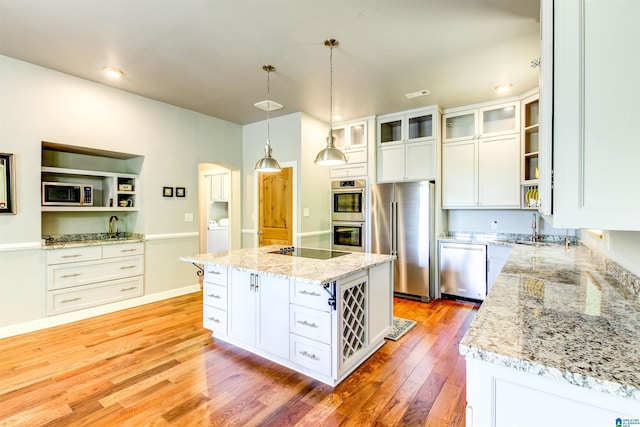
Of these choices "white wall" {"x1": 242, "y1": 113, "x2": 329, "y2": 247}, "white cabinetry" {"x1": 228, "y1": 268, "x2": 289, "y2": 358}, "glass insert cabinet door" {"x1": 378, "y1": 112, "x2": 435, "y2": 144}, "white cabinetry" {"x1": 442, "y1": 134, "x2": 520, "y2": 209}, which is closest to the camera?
"white cabinetry" {"x1": 228, "y1": 268, "x2": 289, "y2": 358}

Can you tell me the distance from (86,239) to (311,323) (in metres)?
3.40

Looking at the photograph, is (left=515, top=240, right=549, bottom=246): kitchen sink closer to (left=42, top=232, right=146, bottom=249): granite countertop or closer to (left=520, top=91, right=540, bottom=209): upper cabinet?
(left=520, top=91, right=540, bottom=209): upper cabinet

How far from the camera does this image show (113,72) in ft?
10.9

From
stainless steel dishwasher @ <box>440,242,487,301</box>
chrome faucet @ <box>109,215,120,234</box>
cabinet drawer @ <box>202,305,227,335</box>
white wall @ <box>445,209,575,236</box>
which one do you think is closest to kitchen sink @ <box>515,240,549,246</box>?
white wall @ <box>445,209,575,236</box>

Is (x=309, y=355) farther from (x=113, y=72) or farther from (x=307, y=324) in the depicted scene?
(x=113, y=72)

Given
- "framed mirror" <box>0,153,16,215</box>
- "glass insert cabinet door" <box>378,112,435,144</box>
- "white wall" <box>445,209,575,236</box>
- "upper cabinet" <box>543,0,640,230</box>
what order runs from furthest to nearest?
"glass insert cabinet door" <box>378,112,435,144</box>
"white wall" <box>445,209,575,236</box>
"framed mirror" <box>0,153,16,215</box>
"upper cabinet" <box>543,0,640,230</box>

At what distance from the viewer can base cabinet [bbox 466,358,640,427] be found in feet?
2.60

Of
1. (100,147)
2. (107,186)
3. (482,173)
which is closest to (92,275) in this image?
(107,186)

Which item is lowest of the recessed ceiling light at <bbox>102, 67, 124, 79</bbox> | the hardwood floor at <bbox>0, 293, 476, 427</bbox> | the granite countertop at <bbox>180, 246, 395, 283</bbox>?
the hardwood floor at <bbox>0, 293, 476, 427</bbox>

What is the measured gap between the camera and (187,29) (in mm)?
2516

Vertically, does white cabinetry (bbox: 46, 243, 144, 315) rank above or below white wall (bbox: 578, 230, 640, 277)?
below

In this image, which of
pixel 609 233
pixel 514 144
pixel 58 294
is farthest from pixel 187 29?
pixel 514 144

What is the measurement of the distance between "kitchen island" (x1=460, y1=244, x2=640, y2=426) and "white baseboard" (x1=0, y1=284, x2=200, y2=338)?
4.16 metres

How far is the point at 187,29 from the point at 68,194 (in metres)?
2.48
